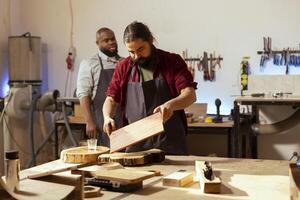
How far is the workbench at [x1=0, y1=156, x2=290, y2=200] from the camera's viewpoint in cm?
132

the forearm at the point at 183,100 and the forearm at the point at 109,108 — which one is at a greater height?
the forearm at the point at 183,100

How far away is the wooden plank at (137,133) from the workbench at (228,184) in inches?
5.2

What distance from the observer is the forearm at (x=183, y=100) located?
2016 millimetres

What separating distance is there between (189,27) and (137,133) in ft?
8.81

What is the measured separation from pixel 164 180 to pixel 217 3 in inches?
122

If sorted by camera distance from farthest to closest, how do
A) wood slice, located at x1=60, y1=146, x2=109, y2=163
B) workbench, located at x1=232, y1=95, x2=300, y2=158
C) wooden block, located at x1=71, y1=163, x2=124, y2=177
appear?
workbench, located at x1=232, y1=95, x2=300, y2=158
wood slice, located at x1=60, y1=146, x2=109, y2=163
wooden block, located at x1=71, y1=163, x2=124, y2=177

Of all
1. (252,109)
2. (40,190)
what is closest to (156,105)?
(40,190)

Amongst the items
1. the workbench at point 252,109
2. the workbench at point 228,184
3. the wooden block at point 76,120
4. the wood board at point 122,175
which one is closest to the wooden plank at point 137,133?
the workbench at point 228,184

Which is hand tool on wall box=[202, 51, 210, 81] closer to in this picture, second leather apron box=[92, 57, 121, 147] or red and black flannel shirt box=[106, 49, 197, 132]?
second leather apron box=[92, 57, 121, 147]

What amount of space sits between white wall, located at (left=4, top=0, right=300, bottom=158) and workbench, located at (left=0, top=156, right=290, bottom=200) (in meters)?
2.49

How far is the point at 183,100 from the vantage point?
2.08m

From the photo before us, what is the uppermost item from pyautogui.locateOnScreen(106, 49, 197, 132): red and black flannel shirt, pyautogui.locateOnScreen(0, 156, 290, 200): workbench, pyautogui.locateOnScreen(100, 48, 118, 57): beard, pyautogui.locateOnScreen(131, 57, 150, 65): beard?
pyautogui.locateOnScreen(100, 48, 118, 57): beard

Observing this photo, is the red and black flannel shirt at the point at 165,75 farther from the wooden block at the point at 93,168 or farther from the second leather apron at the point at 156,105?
the wooden block at the point at 93,168

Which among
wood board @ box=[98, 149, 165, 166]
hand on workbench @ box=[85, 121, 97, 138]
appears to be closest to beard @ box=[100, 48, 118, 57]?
hand on workbench @ box=[85, 121, 97, 138]
